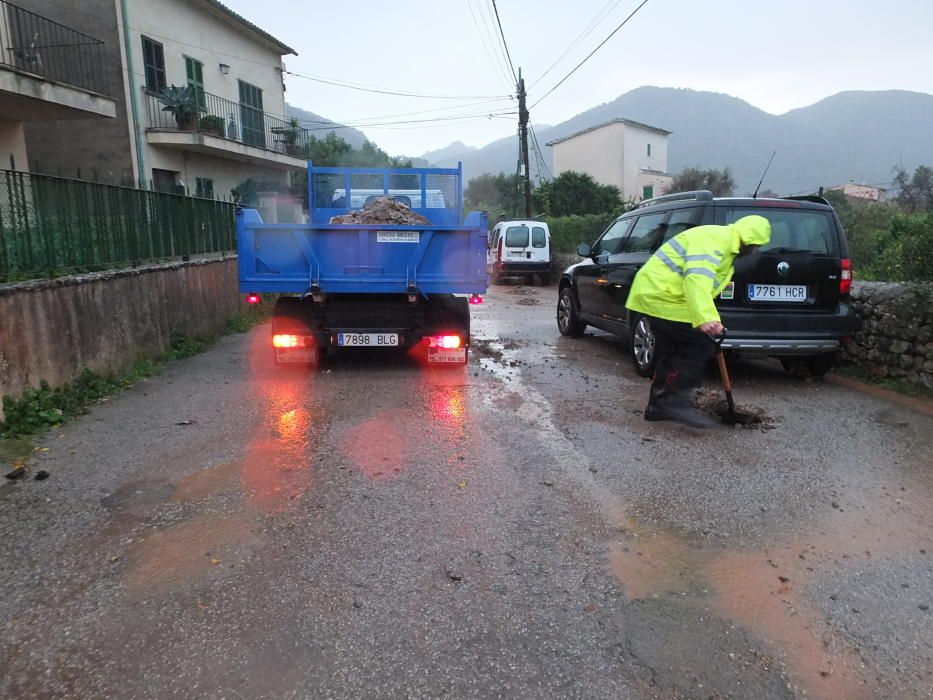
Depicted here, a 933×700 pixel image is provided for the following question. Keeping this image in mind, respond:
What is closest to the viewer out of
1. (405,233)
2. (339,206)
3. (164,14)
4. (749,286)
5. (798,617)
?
(798,617)

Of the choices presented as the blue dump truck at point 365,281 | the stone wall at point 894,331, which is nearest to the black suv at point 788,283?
the stone wall at point 894,331

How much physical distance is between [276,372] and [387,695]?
18.5 ft

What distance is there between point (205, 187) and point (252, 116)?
13.2ft

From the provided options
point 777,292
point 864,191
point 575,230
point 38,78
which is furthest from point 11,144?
point 864,191

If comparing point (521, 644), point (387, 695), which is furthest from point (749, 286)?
point (387, 695)

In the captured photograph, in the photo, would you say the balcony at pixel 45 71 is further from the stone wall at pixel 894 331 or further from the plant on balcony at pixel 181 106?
the stone wall at pixel 894 331

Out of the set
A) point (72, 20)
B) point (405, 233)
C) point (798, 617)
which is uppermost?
point (72, 20)

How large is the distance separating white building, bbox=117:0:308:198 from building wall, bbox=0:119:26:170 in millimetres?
2267

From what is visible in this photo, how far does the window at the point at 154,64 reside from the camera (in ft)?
53.1

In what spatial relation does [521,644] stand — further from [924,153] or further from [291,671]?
[924,153]

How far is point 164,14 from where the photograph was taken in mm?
16812

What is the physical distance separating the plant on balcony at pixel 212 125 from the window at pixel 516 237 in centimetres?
866

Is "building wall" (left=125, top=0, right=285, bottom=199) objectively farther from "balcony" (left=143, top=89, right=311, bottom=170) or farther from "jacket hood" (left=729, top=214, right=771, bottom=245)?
"jacket hood" (left=729, top=214, right=771, bottom=245)

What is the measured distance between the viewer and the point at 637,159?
5009 cm
